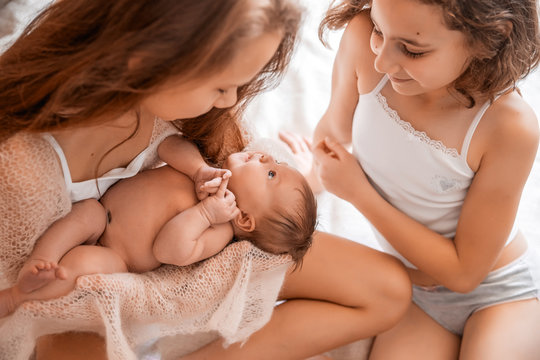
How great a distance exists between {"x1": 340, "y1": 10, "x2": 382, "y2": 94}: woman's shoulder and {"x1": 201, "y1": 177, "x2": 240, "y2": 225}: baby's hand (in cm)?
38

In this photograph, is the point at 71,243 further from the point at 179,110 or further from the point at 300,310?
the point at 300,310

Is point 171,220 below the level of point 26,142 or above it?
below

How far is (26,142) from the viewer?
0.90m

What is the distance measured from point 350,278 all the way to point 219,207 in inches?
12.5

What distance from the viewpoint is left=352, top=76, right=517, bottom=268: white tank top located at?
3.66 feet

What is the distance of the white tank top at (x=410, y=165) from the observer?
111 centimetres

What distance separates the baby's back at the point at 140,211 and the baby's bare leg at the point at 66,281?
0.06 m

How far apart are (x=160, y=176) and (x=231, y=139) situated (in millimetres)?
189

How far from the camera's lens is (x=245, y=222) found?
1.06 metres

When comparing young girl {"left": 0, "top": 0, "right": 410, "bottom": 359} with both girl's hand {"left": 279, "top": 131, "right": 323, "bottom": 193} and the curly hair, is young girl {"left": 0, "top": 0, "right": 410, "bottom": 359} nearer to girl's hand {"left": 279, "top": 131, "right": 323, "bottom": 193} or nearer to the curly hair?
the curly hair

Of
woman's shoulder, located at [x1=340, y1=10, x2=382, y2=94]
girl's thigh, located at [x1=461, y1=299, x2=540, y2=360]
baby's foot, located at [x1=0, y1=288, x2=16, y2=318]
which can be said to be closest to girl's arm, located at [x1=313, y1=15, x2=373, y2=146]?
woman's shoulder, located at [x1=340, y1=10, x2=382, y2=94]

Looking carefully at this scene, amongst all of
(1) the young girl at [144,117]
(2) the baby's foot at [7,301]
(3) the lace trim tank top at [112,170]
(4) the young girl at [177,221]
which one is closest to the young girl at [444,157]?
(1) the young girl at [144,117]

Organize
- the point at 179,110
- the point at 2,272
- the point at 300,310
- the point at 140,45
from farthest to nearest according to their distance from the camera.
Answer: the point at 300,310, the point at 2,272, the point at 179,110, the point at 140,45

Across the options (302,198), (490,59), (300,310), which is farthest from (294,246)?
(490,59)
